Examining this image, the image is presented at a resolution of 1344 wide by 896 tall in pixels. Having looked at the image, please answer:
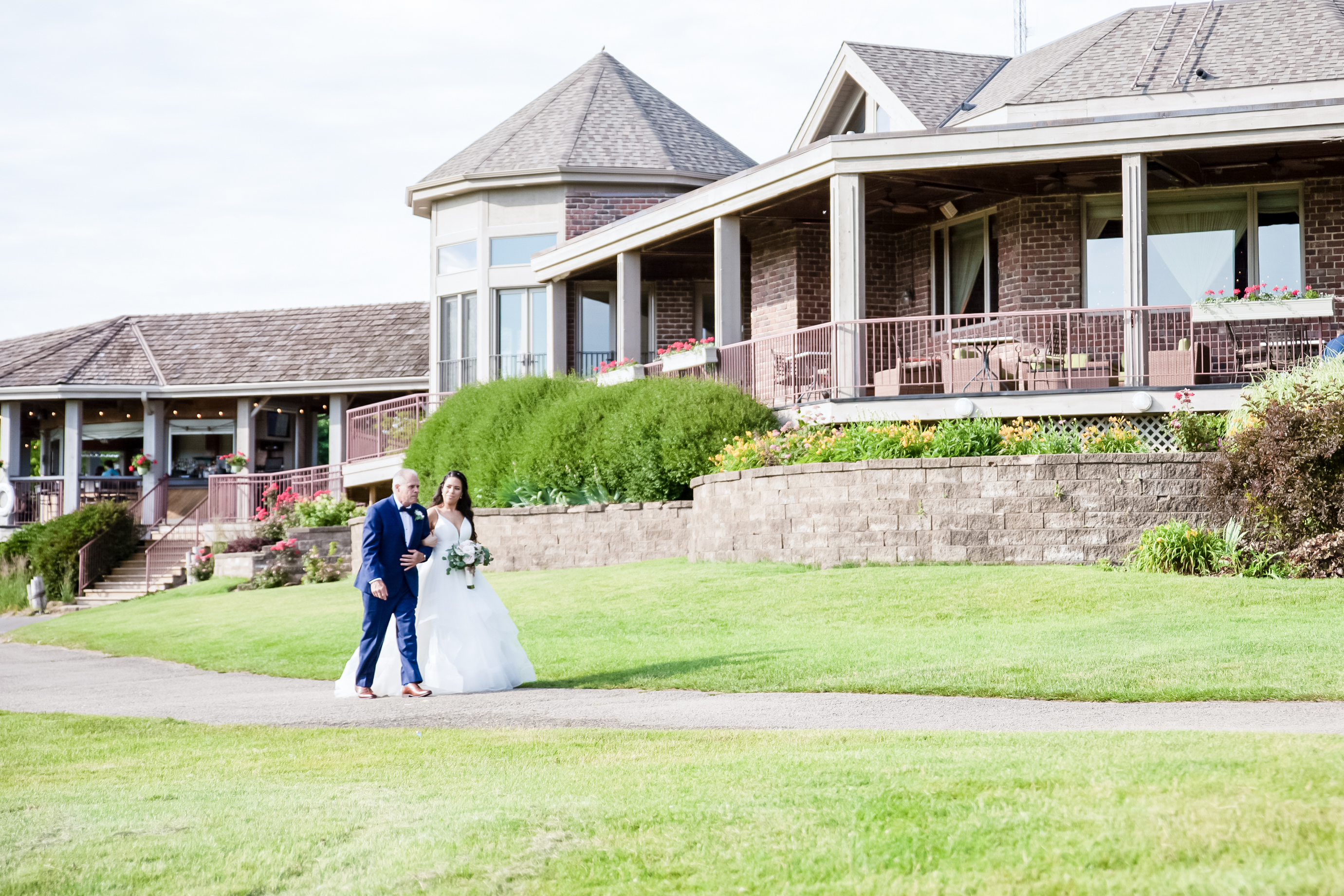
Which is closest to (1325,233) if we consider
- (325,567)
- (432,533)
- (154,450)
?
(432,533)

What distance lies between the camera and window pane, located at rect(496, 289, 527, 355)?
2702 cm

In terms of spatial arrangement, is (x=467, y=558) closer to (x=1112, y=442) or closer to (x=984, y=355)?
(x=1112, y=442)

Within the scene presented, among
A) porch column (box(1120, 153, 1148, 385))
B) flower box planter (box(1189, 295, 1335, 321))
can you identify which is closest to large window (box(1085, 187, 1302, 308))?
porch column (box(1120, 153, 1148, 385))

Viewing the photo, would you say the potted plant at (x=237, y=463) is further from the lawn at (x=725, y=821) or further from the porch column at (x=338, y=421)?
the lawn at (x=725, y=821)

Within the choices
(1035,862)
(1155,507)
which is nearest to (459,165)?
(1155,507)

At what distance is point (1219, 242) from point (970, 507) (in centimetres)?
833

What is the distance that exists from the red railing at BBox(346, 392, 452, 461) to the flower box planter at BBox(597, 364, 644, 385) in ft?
15.5

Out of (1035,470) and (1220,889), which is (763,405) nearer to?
(1035,470)

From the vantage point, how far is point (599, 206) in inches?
1048

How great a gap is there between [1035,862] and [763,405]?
14144 mm

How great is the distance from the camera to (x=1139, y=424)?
16172 millimetres

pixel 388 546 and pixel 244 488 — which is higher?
pixel 244 488

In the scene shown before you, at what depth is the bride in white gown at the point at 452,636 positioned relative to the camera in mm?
9883

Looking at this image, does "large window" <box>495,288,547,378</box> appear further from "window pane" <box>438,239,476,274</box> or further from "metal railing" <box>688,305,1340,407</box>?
"metal railing" <box>688,305,1340,407</box>
